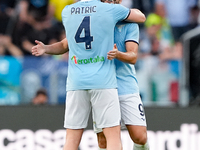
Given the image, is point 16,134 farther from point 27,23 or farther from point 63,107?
point 27,23

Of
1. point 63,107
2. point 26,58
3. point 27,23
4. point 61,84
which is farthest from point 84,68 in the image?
point 27,23

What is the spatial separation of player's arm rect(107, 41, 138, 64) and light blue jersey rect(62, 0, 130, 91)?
0.54ft

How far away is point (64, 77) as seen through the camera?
28.1ft

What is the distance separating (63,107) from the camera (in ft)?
23.9

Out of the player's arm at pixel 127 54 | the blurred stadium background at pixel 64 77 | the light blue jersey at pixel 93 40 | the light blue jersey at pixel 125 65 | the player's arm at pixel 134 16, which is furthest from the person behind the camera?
the blurred stadium background at pixel 64 77

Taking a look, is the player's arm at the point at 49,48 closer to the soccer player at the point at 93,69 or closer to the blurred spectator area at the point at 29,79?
the soccer player at the point at 93,69

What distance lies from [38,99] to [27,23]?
2.48m

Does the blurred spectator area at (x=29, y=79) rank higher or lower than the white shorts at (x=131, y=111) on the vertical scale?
higher

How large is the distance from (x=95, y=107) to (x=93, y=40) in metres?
0.67

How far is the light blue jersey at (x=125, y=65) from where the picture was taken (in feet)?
16.8

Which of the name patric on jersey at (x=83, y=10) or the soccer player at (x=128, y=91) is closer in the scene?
the name patric on jersey at (x=83, y=10)

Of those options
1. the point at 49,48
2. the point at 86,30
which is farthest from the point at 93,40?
the point at 49,48

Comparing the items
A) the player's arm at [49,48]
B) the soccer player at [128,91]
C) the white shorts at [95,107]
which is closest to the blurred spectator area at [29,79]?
the player's arm at [49,48]

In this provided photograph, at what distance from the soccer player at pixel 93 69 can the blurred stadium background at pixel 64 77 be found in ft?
7.30
